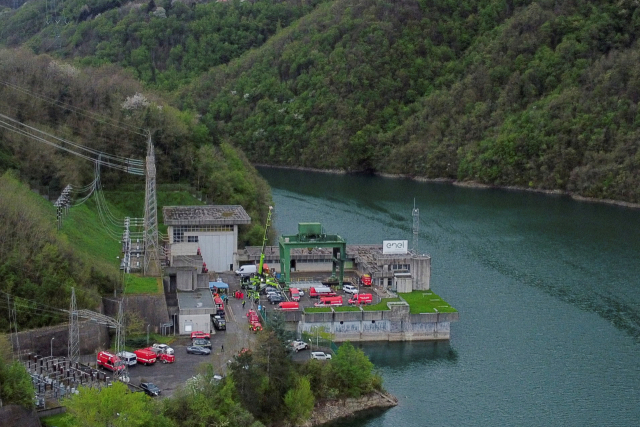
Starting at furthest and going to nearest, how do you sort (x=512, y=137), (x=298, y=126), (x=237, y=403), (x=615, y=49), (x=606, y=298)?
(x=298, y=126) → (x=615, y=49) → (x=512, y=137) → (x=606, y=298) → (x=237, y=403)

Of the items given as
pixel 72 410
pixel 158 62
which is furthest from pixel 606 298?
pixel 158 62

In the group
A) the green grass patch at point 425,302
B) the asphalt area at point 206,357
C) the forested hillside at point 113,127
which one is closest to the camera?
the asphalt area at point 206,357

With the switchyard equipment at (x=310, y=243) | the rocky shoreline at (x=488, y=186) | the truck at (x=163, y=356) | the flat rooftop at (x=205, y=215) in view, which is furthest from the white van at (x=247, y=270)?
the rocky shoreline at (x=488, y=186)

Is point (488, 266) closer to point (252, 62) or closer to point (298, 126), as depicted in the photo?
point (298, 126)

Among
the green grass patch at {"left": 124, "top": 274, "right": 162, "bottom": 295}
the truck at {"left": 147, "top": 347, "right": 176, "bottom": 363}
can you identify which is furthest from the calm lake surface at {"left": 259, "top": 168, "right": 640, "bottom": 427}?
the green grass patch at {"left": 124, "top": 274, "right": 162, "bottom": 295}

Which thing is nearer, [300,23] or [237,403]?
[237,403]

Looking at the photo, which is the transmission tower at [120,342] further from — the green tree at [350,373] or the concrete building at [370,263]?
the concrete building at [370,263]
